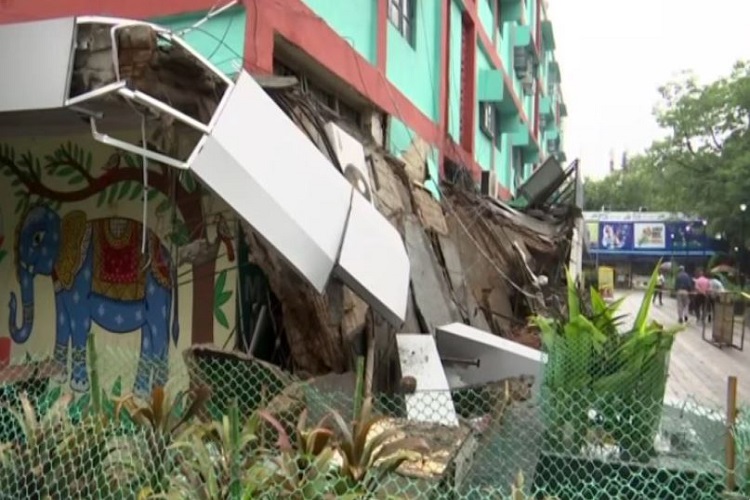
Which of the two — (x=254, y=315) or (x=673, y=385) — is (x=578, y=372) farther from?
(x=673, y=385)

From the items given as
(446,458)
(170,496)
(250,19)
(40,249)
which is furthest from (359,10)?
(170,496)

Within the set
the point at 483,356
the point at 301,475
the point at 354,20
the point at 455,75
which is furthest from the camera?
the point at 455,75

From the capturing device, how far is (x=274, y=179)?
4871 mm

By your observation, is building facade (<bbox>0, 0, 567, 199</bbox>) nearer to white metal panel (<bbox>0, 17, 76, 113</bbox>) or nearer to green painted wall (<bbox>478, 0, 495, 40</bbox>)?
green painted wall (<bbox>478, 0, 495, 40</bbox>)

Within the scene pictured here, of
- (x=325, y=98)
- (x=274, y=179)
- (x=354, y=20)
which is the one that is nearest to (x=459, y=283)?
(x=325, y=98)

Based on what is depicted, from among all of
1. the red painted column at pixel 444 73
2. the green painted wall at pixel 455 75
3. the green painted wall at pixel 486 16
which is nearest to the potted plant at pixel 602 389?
the red painted column at pixel 444 73

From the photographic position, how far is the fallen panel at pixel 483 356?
6.80 m

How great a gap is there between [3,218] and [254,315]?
3.23m

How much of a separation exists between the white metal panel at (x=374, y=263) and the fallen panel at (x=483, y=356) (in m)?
1.15

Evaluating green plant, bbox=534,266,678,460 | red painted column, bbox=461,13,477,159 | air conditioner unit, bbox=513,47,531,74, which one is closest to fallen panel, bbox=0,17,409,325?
green plant, bbox=534,266,678,460

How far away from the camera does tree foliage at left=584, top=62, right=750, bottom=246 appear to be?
28641mm

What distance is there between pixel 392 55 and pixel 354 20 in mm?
1875

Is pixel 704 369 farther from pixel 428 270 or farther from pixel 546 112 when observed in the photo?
pixel 546 112

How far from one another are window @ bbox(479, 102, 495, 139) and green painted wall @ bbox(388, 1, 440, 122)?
220 inches
